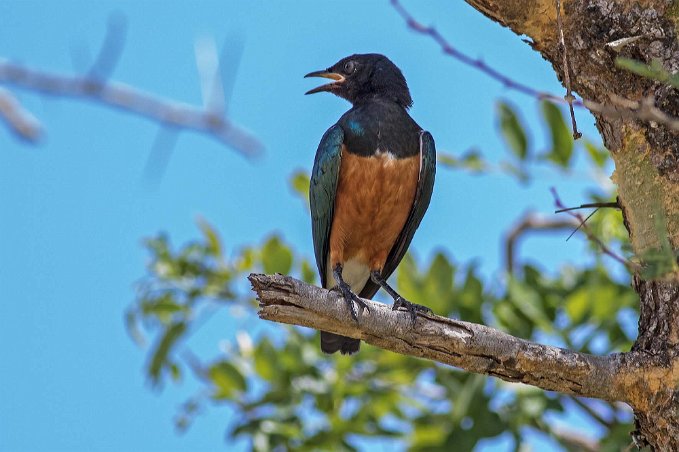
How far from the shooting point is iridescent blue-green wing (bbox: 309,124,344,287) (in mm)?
5520

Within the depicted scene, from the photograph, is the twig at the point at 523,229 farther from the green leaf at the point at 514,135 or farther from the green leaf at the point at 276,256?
the green leaf at the point at 276,256

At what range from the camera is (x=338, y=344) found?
5.47m

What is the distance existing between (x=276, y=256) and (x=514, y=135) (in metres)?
1.70

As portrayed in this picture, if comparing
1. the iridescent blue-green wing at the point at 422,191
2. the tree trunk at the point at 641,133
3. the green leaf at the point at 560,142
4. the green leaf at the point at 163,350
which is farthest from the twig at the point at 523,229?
the tree trunk at the point at 641,133

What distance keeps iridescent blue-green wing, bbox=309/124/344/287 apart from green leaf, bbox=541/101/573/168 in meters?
1.33

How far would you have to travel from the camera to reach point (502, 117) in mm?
6105

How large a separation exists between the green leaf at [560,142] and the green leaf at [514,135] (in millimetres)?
171

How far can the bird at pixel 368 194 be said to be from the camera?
551cm

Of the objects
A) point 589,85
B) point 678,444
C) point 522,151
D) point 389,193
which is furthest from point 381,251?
point 678,444

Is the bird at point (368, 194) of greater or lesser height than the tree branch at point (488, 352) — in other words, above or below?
above

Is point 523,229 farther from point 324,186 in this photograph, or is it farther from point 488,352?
point 488,352

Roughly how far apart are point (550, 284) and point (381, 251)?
1108 mm

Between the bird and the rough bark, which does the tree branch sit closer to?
the rough bark

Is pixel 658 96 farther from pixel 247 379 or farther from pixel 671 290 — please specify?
pixel 247 379
